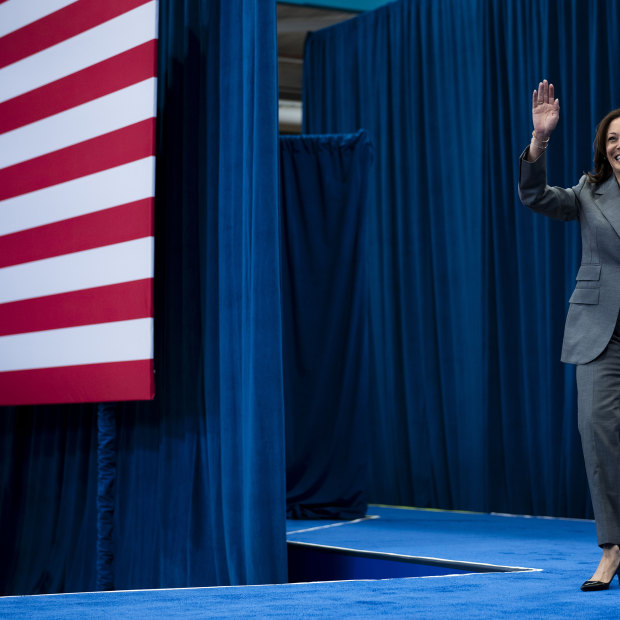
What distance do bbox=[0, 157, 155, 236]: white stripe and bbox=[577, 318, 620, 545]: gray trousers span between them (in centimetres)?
156

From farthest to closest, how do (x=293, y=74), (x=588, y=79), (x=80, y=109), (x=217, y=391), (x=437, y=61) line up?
(x=293, y=74) → (x=437, y=61) → (x=588, y=79) → (x=80, y=109) → (x=217, y=391)

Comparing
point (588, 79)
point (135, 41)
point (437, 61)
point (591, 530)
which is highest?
point (437, 61)

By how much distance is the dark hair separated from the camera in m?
2.22

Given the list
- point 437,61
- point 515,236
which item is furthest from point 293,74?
point 515,236

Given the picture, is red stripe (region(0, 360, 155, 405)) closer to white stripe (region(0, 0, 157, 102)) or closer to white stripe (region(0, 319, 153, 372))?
white stripe (region(0, 319, 153, 372))

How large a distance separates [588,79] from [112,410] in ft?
8.77

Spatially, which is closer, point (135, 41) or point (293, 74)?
point (135, 41)

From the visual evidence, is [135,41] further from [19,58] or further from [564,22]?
[564,22]

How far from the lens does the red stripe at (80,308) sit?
322cm

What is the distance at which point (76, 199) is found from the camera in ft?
11.6

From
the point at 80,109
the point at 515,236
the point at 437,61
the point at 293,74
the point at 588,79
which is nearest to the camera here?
the point at 80,109

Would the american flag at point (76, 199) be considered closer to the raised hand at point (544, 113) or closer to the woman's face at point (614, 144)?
the raised hand at point (544, 113)

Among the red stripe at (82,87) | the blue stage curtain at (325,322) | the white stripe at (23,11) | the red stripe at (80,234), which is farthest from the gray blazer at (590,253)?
the blue stage curtain at (325,322)

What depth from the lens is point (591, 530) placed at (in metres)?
4.01
